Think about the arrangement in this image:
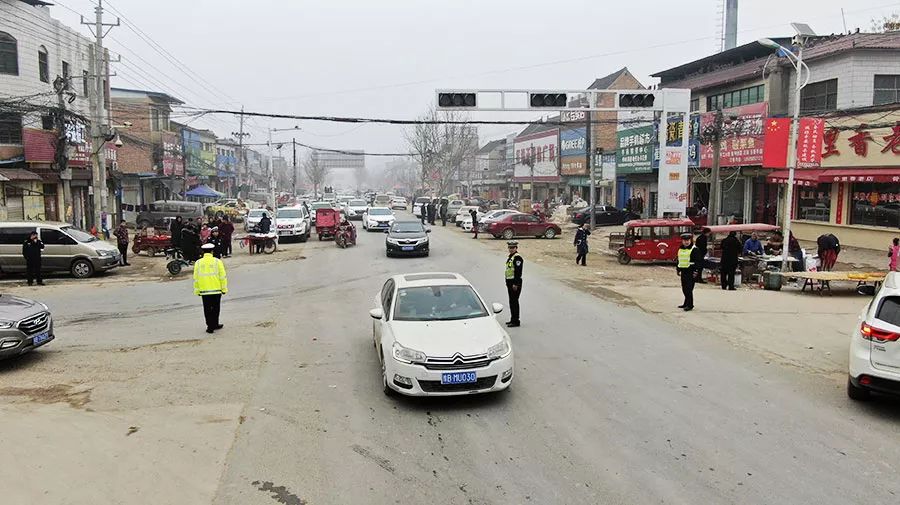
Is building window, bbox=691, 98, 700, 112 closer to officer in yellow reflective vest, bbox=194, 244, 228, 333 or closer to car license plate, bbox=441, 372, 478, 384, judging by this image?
officer in yellow reflective vest, bbox=194, 244, 228, 333

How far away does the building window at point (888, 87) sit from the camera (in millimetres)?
28797

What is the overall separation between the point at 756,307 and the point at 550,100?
11049 mm

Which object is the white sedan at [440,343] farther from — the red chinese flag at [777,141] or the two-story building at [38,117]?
the two-story building at [38,117]

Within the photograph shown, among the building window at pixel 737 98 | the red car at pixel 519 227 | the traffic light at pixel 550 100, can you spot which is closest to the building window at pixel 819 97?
the building window at pixel 737 98

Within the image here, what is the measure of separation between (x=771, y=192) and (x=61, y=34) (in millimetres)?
35990

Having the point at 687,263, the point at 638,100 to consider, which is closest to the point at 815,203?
the point at 638,100

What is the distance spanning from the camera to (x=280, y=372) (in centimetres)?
985

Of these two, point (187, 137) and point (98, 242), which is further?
point (187, 137)

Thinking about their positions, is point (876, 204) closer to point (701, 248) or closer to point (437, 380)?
point (701, 248)

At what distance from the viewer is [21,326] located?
1020cm

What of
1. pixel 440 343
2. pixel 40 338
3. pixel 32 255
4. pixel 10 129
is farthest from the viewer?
pixel 10 129

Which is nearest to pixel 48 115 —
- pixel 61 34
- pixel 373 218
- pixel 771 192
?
pixel 61 34

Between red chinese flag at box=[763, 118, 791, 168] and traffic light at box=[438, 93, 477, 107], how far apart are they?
11.0 meters

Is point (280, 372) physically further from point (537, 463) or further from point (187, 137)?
point (187, 137)
